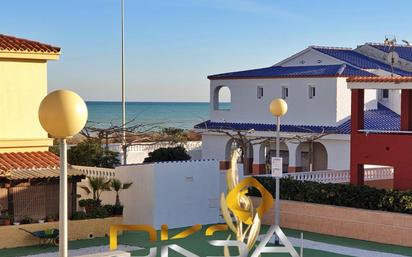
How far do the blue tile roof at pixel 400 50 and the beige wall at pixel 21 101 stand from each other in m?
27.4

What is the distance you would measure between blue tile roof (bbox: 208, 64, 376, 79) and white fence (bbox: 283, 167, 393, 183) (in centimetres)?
766

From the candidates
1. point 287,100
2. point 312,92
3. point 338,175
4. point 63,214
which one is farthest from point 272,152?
point 63,214

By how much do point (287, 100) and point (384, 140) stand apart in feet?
46.7

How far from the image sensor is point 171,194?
872 inches

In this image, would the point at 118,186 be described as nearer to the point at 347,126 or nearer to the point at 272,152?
the point at 347,126

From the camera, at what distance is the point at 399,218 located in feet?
63.6

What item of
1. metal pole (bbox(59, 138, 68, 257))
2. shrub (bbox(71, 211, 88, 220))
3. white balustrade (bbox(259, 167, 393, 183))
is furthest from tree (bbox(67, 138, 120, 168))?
metal pole (bbox(59, 138, 68, 257))

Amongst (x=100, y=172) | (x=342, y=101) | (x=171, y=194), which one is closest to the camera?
(x=171, y=194)

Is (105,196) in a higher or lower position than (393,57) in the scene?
lower

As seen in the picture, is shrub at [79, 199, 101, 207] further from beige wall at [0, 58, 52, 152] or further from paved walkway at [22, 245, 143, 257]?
paved walkway at [22, 245, 143, 257]

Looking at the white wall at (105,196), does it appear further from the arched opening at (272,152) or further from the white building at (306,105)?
the arched opening at (272,152)

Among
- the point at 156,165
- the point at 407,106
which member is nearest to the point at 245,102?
the point at 407,106

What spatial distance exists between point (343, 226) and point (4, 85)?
10232 millimetres

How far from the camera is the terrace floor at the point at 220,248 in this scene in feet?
59.7
